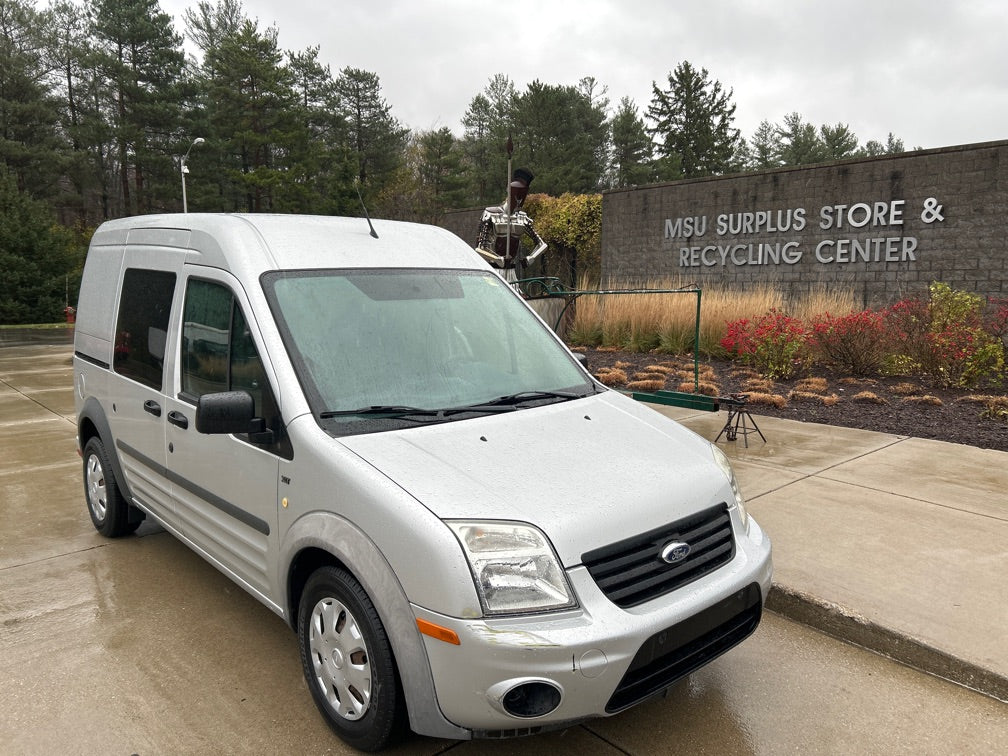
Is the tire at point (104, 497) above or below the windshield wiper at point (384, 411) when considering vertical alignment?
below

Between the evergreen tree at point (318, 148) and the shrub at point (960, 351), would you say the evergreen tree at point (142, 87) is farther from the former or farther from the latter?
the shrub at point (960, 351)

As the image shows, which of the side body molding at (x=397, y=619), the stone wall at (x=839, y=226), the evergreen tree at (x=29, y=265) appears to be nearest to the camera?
the side body molding at (x=397, y=619)

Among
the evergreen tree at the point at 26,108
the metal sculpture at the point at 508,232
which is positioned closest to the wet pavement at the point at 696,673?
the metal sculpture at the point at 508,232

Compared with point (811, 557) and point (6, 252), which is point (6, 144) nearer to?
point (6, 252)

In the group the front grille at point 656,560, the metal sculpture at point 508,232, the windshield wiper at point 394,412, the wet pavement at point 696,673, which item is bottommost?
the wet pavement at point 696,673

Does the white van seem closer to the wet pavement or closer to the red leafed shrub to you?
the wet pavement

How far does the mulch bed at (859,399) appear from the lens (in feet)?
24.1

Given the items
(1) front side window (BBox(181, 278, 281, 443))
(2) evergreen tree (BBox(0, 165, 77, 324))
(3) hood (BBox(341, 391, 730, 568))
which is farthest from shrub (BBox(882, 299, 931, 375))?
(2) evergreen tree (BBox(0, 165, 77, 324))

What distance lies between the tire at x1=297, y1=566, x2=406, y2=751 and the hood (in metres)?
0.47

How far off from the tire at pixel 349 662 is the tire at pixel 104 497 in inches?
92.5

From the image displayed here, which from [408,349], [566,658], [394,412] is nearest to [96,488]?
[408,349]

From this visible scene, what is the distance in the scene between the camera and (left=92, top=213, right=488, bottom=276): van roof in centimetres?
329

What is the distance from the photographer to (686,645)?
2.54m

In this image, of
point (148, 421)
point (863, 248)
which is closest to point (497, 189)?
point (863, 248)
